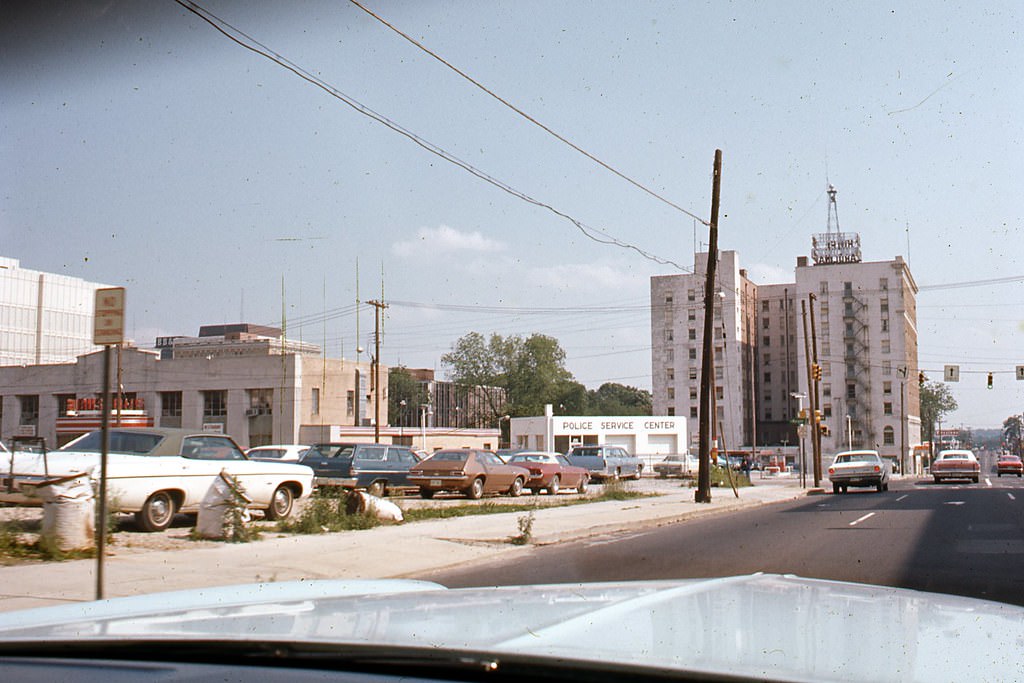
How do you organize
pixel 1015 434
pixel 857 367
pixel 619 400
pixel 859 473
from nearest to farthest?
1. pixel 859 473
2. pixel 857 367
3. pixel 1015 434
4. pixel 619 400

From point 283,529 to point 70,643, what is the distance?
13.0m

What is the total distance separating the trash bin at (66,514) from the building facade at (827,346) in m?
102

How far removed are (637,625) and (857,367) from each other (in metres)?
124

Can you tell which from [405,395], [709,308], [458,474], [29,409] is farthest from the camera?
[405,395]

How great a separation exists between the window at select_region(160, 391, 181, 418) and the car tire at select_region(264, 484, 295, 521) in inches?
2356

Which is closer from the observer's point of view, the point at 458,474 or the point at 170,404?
the point at 458,474

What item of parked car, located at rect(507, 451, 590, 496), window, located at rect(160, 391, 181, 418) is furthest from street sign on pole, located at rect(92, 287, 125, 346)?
window, located at rect(160, 391, 181, 418)

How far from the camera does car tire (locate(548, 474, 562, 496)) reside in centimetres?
3052

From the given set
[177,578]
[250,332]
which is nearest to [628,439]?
[250,332]

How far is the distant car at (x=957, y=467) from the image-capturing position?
147 ft

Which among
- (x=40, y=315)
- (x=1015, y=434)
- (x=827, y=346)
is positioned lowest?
(x=1015, y=434)

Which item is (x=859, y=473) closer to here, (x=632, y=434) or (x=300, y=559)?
(x=300, y=559)

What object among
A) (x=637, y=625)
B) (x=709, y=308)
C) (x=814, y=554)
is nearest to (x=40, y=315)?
(x=709, y=308)

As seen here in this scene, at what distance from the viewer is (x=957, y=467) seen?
1767 inches
